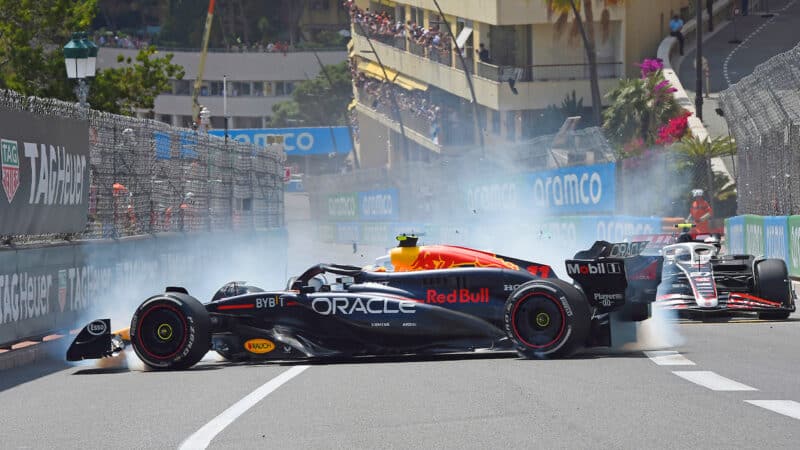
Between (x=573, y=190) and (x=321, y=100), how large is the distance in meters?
81.3

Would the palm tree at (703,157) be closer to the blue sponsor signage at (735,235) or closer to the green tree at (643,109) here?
the blue sponsor signage at (735,235)

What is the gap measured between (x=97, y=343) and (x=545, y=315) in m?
4.19

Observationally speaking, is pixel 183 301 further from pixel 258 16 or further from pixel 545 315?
pixel 258 16

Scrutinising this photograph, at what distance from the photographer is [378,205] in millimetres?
56344

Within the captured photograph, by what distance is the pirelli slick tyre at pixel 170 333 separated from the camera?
1267cm

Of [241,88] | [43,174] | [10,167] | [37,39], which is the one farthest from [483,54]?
[241,88]

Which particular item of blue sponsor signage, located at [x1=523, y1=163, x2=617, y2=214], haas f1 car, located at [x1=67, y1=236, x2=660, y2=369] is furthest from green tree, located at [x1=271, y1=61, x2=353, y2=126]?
haas f1 car, located at [x1=67, y1=236, x2=660, y2=369]

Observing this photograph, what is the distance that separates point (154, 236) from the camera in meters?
21.0

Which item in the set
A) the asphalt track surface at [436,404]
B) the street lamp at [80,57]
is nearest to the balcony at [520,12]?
the street lamp at [80,57]

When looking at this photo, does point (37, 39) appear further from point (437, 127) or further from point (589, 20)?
point (437, 127)

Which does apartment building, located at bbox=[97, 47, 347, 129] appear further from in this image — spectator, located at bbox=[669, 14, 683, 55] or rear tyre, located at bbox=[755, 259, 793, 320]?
rear tyre, located at bbox=[755, 259, 793, 320]

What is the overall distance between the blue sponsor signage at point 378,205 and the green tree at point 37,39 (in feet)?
54.4

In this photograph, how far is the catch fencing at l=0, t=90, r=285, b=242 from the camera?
18.2 meters

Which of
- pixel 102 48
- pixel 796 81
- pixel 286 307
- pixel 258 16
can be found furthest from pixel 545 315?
pixel 258 16
